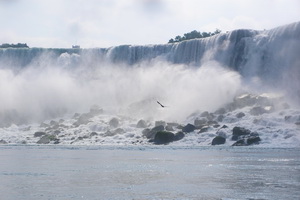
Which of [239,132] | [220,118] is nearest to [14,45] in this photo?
[220,118]

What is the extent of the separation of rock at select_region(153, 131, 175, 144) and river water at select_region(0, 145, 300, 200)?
721 inches

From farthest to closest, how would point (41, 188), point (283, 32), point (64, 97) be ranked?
1. point (64, 97)
2. point (283, 32)
3. point (41, 188)

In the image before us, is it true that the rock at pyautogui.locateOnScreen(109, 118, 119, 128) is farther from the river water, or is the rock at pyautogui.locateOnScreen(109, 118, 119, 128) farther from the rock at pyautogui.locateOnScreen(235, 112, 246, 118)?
the river water

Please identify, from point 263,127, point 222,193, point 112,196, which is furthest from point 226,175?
point 263,127

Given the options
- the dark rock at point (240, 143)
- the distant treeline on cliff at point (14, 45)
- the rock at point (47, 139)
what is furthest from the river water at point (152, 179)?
the distant treeline on cliff at point (14, 45)

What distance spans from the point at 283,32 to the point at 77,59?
31.8 metres

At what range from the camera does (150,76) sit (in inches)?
2889

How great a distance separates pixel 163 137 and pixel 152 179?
2785 centimetres

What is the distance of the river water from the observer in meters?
18.5

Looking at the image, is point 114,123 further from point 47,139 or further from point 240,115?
point 240,115

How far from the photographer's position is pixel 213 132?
49844 millimetres

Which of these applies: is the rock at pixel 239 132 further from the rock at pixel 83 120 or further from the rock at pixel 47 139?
the rock at pixel 83 120

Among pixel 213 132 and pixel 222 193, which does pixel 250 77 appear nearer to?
pixel 213 132

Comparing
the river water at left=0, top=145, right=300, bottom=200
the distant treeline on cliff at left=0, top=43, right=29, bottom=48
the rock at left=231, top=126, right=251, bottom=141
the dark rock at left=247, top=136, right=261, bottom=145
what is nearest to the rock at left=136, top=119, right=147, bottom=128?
the rock at left=231, top=126, right=251, bottom=141
